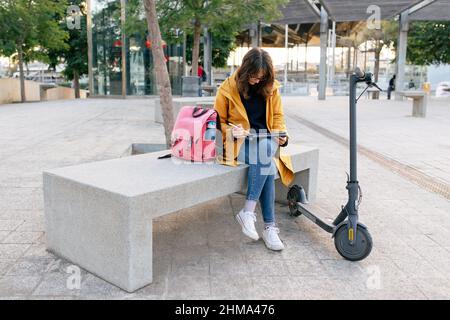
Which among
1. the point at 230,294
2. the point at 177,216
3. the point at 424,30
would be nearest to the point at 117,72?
the point at 424,30

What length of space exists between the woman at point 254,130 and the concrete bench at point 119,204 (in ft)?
0.37

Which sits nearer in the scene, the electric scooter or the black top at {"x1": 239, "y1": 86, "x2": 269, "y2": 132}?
the electric scooter

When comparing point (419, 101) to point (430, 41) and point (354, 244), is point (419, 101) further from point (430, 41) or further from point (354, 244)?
point (430, 41)

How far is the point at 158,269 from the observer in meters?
3.08

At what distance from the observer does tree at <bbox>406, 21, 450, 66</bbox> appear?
25.8 meters

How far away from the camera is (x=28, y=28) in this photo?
18.4 meters

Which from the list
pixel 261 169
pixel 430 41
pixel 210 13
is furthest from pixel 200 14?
pixel 430 41

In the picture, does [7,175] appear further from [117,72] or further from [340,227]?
[117,72]

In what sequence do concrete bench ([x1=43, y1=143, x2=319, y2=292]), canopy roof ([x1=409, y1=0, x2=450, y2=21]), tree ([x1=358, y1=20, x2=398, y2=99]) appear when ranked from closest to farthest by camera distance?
concrete bench ([x1=43, y1=143, x2=319, y2=292]) → canopy roof ([x1=409, y1=0, x2=450, y2=21]) → tree ([x1=358, y1=20, x2=398, y2=99])

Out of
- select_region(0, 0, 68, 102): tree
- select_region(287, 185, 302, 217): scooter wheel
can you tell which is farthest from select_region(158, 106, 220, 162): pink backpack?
select_region(0, 0, 68, 102): tree

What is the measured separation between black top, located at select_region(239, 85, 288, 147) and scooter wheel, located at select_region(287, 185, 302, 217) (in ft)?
2.15

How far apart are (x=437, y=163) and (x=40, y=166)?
5454mm

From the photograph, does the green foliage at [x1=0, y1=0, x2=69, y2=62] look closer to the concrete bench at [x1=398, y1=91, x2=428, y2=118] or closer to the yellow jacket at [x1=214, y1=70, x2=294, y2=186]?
the concrete bench at [x1=398, y1=91, x2=428, y2=118]

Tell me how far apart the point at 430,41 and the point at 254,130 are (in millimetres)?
26298
